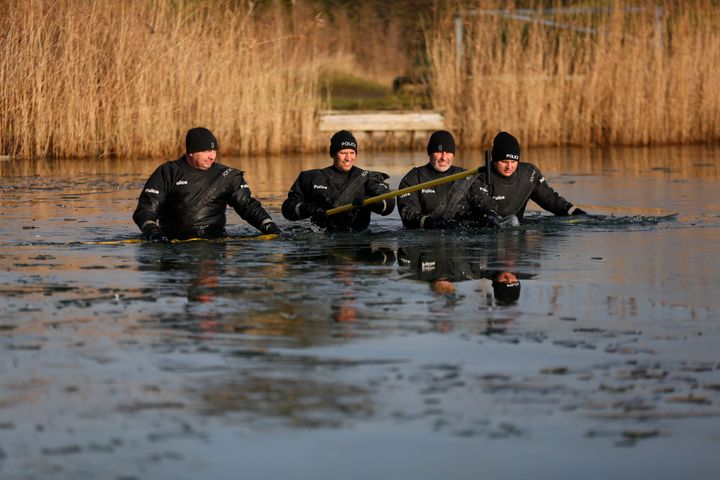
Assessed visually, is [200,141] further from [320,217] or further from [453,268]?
[453,268]

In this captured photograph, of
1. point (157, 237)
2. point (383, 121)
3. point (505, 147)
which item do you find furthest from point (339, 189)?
point (383, 121)

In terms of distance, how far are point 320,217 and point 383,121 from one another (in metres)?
17.4

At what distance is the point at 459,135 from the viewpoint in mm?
30250

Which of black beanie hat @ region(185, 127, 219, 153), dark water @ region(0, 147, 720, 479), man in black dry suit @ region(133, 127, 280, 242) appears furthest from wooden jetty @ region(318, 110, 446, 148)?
dark water @ region(0, 147, 720, 479)

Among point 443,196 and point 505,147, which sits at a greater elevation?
point 505,147

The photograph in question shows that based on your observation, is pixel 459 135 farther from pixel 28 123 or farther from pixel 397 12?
pixel 397 12

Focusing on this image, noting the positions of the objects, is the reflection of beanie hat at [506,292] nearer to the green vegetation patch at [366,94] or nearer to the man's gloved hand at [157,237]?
the man's gloved hand at [157,237]

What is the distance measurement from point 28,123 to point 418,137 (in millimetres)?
9764

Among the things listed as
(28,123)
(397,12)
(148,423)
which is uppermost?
(397,12)

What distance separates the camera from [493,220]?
48.5 ft

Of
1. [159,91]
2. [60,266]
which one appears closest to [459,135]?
[159,91]

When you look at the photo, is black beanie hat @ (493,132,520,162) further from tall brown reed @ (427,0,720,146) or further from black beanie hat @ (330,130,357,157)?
tall brown reed @ (427,0,720,146)

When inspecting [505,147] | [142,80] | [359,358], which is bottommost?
[359,358]

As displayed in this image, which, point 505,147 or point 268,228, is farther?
point 505,147
